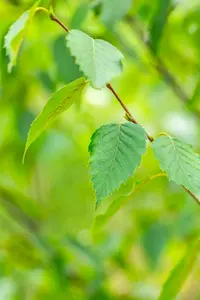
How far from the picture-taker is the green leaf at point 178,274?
2.81 ft

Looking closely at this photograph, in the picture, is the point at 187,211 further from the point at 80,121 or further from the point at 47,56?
the point at 47,56

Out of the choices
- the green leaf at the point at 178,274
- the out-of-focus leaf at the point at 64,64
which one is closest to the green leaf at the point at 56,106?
the green leaf at the point at 178,274

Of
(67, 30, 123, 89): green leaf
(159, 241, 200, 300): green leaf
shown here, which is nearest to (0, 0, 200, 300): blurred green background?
(159, 241, 200, 300): green leaf

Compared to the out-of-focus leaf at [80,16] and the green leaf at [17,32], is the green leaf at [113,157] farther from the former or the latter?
the out-of-focus leaf at [80,16]

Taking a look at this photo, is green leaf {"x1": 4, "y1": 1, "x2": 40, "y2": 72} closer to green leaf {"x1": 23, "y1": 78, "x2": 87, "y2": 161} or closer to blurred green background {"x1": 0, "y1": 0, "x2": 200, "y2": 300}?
green leaf {"x1": 23, "y1": 78, "x2": 87, "y2": 161}

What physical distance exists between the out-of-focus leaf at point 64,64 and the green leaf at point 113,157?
1.49 ft

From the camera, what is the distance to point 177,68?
57.7 inches

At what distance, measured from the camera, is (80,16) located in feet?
3.15

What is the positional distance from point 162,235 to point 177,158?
0.80 meters

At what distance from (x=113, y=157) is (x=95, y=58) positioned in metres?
0.09

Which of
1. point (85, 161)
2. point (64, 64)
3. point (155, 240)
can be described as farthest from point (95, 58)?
point (85, 161)

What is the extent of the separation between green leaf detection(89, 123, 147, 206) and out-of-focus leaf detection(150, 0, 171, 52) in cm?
38

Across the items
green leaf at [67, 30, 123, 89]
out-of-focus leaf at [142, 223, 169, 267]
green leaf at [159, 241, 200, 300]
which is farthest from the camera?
out-of-focus leaf at [142, 223, 169, 267]

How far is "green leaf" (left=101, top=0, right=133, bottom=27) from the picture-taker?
0.93 meters
